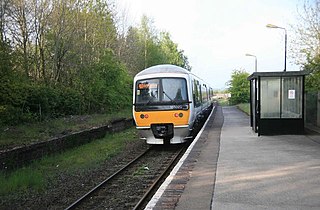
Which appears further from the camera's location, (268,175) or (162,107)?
(162,107)

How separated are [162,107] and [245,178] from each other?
21.1ft

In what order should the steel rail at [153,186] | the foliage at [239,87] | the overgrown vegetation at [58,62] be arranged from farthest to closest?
the foliage at [239,87]
the overgrown vegetation at [58,62]
the steel rail at [153,186]

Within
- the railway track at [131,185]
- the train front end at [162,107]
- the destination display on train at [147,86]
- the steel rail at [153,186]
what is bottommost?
the railway track at [131,185]

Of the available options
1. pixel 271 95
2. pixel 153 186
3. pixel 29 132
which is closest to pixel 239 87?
pixel 271 95

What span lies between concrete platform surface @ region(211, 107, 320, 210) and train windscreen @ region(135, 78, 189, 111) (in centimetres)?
262

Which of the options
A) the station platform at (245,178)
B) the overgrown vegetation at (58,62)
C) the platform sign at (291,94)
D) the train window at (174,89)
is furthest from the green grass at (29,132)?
the platform sign at (291,94)

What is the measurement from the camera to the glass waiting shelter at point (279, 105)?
43.4 feet

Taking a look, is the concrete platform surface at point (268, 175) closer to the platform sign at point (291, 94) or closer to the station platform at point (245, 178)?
the station platform at point (245, 178)

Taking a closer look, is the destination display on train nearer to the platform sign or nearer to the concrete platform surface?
the concrete platform surface

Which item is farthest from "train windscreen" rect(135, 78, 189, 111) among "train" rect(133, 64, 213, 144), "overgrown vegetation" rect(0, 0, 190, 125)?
"overgrown vegetation" rect(0, 0, 190, 125)

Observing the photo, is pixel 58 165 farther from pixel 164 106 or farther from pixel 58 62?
A: pixel 58 62

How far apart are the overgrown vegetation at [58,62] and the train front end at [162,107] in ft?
20.0

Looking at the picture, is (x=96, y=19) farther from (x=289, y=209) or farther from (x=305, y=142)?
(x=289, y=209)

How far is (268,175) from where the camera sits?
23.3 ft
